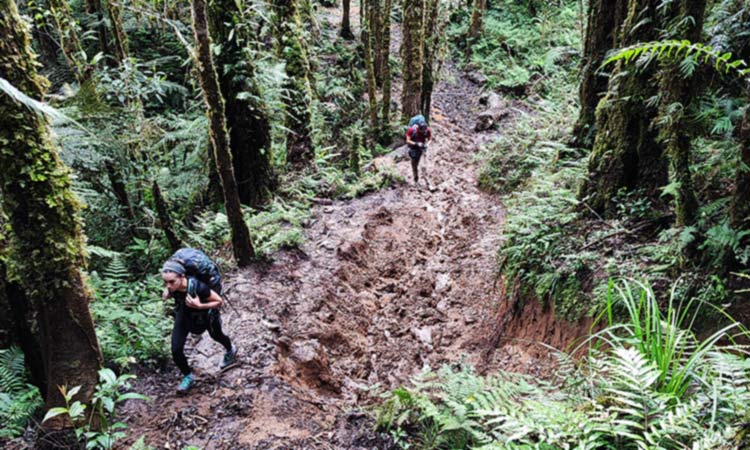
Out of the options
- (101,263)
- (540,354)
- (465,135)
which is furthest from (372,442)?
(465,135)

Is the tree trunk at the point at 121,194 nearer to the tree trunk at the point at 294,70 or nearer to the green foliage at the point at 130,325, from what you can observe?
the green foliage at the point at 130,325

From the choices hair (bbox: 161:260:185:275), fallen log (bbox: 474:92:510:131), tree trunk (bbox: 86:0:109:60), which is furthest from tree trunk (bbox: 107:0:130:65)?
fallen log (bbox: 474:92:510:131)

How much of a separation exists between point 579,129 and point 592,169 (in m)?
2.94

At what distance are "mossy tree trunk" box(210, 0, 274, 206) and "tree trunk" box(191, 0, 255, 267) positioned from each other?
2129 mm

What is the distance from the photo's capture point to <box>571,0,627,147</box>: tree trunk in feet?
25.7

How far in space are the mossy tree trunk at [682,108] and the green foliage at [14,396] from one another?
665cm

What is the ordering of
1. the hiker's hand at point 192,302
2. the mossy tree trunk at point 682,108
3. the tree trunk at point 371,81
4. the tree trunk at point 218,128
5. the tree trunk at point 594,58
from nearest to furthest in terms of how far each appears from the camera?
the mossy tree trunk at point 682,108, the hiker's hand at point 192,302, the tree trunk at point 218,128, the tree trunk at point 594,58, the tree trunk at point 371,81

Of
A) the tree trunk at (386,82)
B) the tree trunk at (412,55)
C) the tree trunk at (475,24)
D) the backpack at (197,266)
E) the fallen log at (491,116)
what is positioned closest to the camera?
the backpack at (197,266)

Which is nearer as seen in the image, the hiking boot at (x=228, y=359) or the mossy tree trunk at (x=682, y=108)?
the mossy tree trunk at (x=682, y=108)

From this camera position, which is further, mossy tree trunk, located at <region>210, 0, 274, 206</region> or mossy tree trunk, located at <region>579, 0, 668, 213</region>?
mossy tree trunk, located at <region>210, 0, 274, 206</region>

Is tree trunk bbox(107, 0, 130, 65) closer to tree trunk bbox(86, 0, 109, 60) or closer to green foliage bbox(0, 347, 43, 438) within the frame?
tree trunk bbox(86, 0, 109, 60)

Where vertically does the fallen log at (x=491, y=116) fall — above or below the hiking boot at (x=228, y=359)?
above

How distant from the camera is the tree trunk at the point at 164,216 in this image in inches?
296

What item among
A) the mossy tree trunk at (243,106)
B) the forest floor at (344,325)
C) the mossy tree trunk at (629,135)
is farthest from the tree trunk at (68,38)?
the mossy tree trunk at (629,135)
